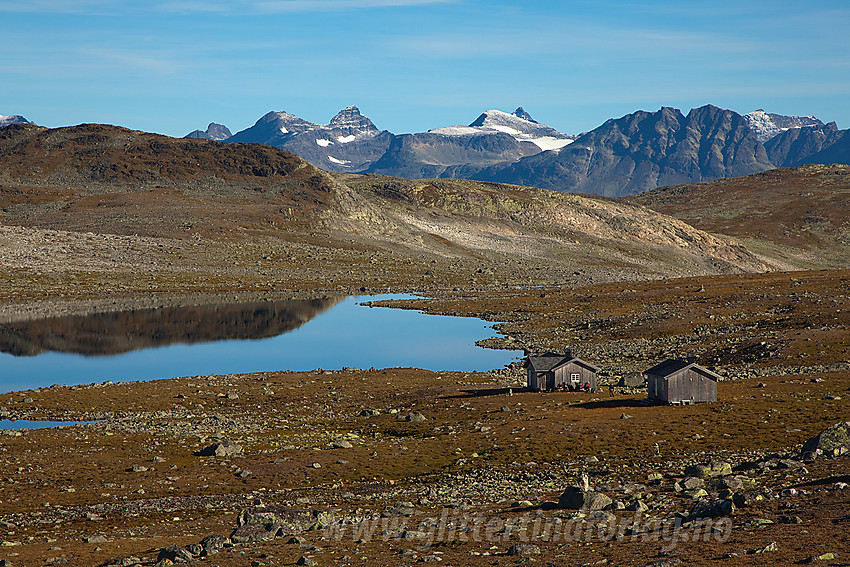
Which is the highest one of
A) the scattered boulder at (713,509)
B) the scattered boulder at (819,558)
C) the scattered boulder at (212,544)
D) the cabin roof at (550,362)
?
the cabin roof at (550,362)

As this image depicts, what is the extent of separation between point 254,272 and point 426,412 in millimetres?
114996

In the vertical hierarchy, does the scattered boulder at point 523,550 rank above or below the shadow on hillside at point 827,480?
below

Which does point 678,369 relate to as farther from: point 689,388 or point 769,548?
point 769,548

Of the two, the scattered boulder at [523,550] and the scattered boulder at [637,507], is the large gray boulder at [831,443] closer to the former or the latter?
the scattered boulder at [637,507]

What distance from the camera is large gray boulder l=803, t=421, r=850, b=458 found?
1387 inches

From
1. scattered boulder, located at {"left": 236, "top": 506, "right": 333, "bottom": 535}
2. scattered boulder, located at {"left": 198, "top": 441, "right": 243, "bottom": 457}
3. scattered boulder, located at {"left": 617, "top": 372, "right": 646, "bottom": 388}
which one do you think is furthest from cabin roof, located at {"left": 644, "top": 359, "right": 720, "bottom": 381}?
scattered boulder, located at {"left": 236, "top": 506, "right": 333, "bottom": 535}

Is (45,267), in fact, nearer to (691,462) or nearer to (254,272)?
(254,272)

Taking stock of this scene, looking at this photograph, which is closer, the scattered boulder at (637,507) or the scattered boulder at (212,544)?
the scattered boulder at (212,544)

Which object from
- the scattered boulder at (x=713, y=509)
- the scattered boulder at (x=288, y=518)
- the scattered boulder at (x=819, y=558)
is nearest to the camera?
the scattered boulder at (x=819, y=558)

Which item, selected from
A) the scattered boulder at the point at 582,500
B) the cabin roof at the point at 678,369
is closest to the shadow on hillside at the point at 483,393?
the cabin roof at the point at 678,369

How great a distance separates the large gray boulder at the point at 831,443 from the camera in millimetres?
35219

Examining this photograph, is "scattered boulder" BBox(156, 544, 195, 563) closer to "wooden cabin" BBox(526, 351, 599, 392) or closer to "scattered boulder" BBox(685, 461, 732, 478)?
"scattered boulder" BBox(685, 461, 732, 478)

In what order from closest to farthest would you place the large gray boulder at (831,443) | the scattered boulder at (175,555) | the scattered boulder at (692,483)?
1. the scattered boulder at (175,555)
2. the scattered boulder at (692,483)
3. the large gray boulder at (831,443)

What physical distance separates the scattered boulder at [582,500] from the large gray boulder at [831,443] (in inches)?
428
